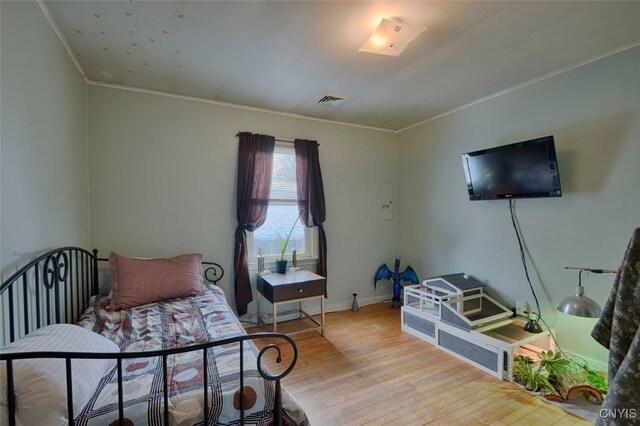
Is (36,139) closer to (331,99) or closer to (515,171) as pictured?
(331,99)

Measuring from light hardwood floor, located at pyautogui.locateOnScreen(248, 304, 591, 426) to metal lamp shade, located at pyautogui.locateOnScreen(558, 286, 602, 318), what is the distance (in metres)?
0.64

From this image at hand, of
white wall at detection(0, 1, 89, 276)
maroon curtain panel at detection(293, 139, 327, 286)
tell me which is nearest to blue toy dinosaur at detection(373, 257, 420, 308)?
maroon curtain panel at detection(293, 139, 327, 286)

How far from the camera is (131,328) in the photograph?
5.88ft

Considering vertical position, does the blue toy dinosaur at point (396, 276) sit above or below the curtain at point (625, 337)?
below

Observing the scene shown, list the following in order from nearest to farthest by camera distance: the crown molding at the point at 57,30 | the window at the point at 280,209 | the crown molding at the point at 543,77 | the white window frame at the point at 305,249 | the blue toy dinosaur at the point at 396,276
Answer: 1. the crown molding at the point at 57,30
2. the crown molding at the point at 543,77
3. the white window frame at the point at 305,249
4. the window at the point at 280,209
5. the blue toy dinosaur at the point at 396,276

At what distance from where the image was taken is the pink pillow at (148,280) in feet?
7.14

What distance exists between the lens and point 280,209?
11.4 feet

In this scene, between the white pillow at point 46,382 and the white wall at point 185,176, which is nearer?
the white pillow at point 46,382

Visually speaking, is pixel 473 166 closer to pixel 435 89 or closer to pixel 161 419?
pixel 435 89

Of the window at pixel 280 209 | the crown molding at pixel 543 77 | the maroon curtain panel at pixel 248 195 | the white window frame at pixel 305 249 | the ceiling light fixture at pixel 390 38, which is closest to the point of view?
the ceiling light fixture at pixel 390 38

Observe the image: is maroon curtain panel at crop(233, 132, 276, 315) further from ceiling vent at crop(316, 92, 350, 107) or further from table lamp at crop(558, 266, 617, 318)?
table lamp at crop(558, 266, 617, 318)

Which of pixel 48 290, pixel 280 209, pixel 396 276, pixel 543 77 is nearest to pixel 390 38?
pixel 543 77

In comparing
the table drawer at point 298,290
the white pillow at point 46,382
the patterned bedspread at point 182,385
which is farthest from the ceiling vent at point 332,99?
the white pillow at point 46,382

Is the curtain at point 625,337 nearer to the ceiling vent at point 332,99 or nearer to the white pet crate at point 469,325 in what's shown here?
the white pet crate at point 469,325
